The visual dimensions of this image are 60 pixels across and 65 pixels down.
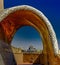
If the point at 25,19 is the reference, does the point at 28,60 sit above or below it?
below

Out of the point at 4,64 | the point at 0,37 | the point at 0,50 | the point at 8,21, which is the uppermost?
the point at 8,21

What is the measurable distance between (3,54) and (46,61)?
2601 mm

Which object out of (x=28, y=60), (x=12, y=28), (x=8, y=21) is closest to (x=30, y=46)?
(x=28, y=60)

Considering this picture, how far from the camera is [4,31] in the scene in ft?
38.4

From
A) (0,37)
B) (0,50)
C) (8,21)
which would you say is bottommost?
(0,50)

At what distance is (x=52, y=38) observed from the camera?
9.71 meters

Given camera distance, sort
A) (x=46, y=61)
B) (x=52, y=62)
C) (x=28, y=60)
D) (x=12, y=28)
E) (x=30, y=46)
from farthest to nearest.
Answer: (x=30, y=46), (x=28, y=60), (x=12, y=28), (x=46, y=61), (x=52, y=62)

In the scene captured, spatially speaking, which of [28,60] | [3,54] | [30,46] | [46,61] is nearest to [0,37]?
[3,54]

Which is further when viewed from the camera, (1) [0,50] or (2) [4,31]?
(2) [4,31]

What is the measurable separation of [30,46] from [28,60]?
227cm

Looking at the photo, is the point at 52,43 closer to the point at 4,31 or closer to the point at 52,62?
the point at 52,62

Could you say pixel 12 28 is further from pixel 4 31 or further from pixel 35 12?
pixel 35 12

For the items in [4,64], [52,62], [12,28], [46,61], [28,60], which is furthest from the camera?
[28,60]

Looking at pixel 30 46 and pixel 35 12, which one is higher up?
pixel 35 12
